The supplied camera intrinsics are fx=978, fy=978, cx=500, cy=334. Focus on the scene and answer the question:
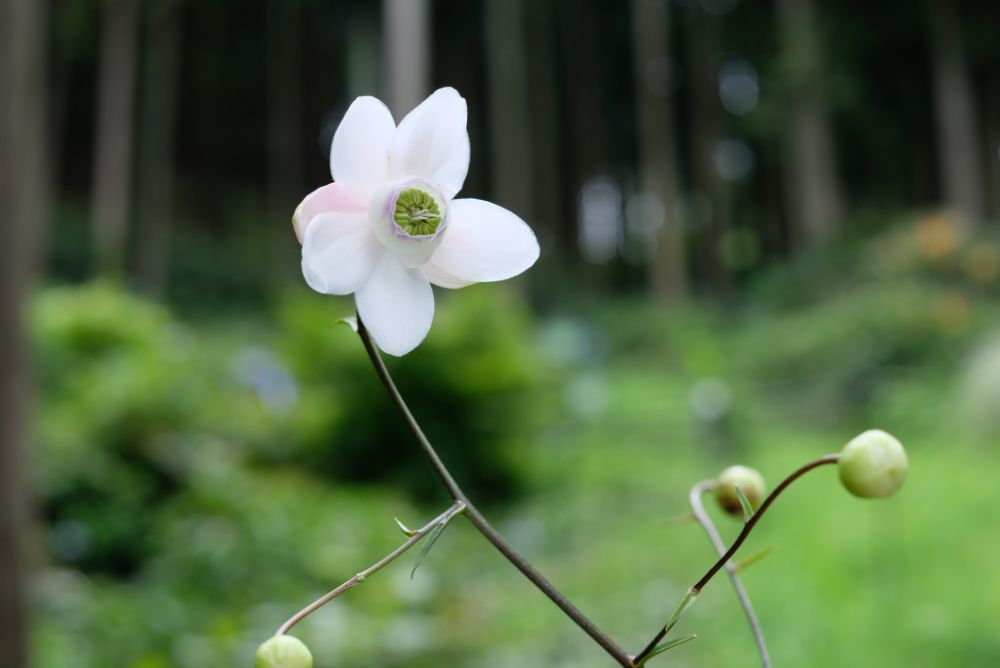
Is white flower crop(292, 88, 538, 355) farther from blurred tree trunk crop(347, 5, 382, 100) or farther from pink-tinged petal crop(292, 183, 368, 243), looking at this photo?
blurred tree trunk crop(347, 5, 382, 100)

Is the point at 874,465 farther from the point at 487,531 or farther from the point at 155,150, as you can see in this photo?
the point at 155,150

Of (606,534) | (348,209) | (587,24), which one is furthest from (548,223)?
(348,209)

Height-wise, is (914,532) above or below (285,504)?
below

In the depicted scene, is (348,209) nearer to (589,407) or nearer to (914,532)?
(914,532)

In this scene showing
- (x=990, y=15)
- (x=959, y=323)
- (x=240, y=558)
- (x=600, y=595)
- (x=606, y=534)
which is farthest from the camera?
(x=990, y=15)

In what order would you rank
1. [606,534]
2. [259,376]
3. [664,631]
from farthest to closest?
[259,376] < [606,534] < [664,631]

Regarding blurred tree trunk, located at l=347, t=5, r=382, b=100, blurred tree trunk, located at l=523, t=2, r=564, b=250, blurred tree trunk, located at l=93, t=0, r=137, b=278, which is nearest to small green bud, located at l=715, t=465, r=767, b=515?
blurred tree trunk, located at l=93, t=0, r=137, b=278

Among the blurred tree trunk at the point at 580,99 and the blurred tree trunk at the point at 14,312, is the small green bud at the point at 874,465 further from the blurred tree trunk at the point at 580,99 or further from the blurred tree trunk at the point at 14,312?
the blurred tree trunk at the point at 580,99

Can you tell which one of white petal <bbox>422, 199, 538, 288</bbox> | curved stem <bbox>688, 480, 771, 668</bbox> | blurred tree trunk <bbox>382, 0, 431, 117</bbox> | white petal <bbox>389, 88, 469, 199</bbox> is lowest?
curved stem <bbox>688, 480, 771, 668</bbox>
